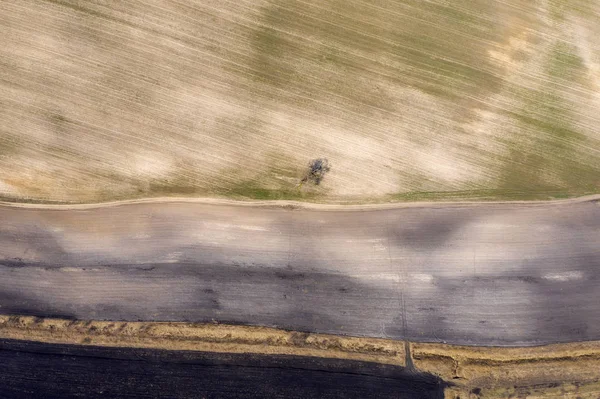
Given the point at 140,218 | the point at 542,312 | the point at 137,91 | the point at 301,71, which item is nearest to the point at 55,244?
the point at 140,218

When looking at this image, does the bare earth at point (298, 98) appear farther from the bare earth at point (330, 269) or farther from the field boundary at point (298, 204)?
the bare earth at point (330, 269)

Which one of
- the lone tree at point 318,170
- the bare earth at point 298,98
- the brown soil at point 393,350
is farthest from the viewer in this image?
the bare earth at point 298,98

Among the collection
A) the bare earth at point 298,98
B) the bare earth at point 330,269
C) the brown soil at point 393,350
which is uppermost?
the bare earth at point 298,98

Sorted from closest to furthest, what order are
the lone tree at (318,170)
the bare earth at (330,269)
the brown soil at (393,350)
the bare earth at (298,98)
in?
the brown soil at (393,350) < the bare earth at (330,269) < the lone tree at (318,170) < the bare earth at (298,98)

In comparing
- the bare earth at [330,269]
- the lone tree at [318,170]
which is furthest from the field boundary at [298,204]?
the lone tree at [318,170]

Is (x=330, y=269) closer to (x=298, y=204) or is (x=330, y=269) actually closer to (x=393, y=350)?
(x=298, y=204)

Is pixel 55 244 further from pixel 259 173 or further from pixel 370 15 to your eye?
pixel 370 15
